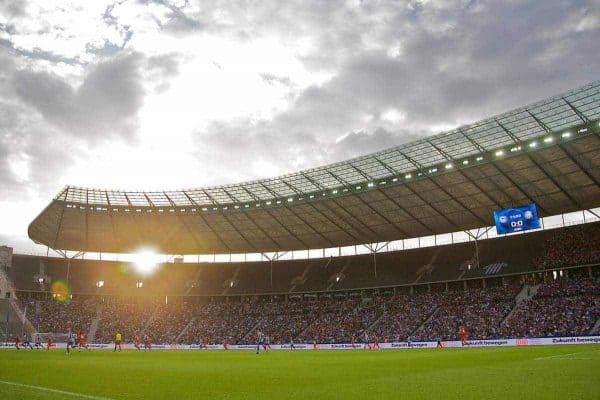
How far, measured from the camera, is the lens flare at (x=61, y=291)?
7031 cm

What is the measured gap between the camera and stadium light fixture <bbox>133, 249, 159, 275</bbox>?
2970 inches

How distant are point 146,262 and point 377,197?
4168 cm

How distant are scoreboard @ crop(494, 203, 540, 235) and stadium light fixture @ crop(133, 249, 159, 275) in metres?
50.7

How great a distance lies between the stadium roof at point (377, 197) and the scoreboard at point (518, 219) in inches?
92.5

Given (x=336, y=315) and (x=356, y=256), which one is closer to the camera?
(x=336, y=315)

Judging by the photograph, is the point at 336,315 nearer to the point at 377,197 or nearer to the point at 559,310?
the point at 377,197

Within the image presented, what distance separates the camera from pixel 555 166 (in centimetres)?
4069

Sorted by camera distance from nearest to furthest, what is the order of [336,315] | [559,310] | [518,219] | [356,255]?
[518,219], [559,310], [336,315], [356,255]

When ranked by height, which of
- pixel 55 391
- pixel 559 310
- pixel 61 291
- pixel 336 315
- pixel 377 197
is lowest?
pixel 55 391

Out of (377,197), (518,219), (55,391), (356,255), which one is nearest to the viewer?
(55,391)

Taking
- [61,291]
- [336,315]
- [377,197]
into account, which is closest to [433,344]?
[377,197]

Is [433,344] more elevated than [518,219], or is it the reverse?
[518,219]

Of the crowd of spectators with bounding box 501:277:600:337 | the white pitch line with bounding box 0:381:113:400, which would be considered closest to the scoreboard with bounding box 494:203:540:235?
the crowd of spectators with bounding box 501:277:600:337

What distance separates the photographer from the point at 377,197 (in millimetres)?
50156
